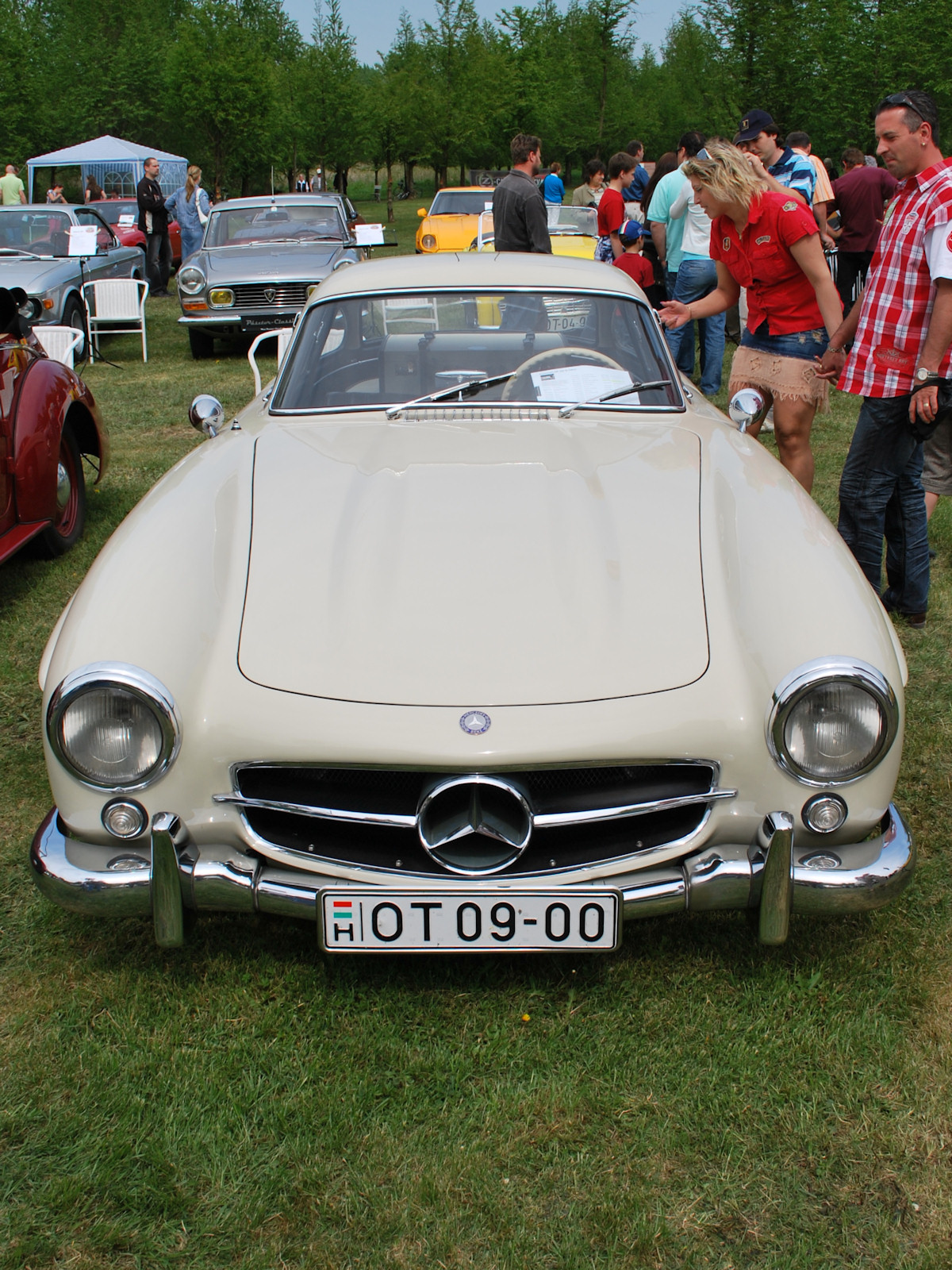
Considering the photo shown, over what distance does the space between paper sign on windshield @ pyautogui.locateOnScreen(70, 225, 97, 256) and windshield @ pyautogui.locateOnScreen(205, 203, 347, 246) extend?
120 centimetres

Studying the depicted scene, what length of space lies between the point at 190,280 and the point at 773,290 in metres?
7.60

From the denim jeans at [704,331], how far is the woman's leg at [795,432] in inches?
126

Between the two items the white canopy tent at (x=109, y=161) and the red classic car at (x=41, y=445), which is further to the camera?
the white canopy tent at (x=109, y=161)

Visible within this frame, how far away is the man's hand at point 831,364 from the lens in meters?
4.44

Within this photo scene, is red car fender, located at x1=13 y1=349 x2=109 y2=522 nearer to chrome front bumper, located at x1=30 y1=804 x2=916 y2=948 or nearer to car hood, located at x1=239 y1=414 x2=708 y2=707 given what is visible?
car hood, located at x1=239 y1=414 x2=708 y2=707

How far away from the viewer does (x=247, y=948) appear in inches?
105

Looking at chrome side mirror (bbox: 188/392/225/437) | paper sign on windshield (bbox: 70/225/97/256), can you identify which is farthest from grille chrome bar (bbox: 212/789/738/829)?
paper sign on windshield (bbox: 70/225/97/256)

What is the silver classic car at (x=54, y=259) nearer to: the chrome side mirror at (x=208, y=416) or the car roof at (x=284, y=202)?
the car roof at (x=284, y=202)

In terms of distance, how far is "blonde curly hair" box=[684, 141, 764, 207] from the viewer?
14.3ft

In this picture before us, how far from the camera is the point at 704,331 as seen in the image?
8.35 metres

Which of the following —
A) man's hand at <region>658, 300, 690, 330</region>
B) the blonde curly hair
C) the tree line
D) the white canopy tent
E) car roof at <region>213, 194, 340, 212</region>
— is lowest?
man's hand at <region>658, 300, 690, 330</region>

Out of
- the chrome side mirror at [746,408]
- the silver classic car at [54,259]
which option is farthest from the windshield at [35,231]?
the chrome side mirror at [746,408]

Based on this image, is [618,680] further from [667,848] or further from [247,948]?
[247,948]

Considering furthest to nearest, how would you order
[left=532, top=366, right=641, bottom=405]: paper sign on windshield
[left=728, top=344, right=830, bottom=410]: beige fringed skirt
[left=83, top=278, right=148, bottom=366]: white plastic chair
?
[left=83, top=278, right=148, bottom=366]: white plastic chair < [left=728, top=344, right=830, bottom=410]: beige fringed skirt < [left=532, top=366, right=641, bottom=405]: paper sign on windshield
